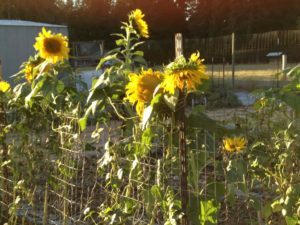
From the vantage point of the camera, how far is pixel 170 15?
1222 inches

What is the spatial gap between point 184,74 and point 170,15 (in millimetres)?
29799

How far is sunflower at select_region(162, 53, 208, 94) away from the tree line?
28.9m

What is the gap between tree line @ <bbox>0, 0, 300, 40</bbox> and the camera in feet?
101

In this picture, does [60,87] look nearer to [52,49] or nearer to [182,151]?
[52,49]

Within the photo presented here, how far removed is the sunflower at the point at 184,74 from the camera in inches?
68.1

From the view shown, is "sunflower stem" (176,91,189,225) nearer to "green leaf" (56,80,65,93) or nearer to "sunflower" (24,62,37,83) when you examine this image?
"green leaf" (56,80,65,93)

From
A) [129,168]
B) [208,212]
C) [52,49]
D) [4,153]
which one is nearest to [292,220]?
[208,212]

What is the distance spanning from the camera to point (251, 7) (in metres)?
31.1

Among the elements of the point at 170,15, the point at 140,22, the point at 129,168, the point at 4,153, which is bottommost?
the point at 4,153

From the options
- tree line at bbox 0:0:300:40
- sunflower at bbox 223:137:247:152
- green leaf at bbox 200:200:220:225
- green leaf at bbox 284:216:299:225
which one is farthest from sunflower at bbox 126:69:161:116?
tree line at bbox 0:0:300:40

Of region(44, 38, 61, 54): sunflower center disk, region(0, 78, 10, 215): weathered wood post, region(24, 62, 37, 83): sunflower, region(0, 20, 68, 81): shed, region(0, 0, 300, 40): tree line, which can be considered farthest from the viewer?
region(0, 0, 300, 40): tree line

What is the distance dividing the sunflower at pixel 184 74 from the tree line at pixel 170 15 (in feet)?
94.8

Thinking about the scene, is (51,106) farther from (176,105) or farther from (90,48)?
(90,48)

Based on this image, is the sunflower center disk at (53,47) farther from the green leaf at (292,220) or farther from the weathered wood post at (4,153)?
the green leaf at (292,220)
